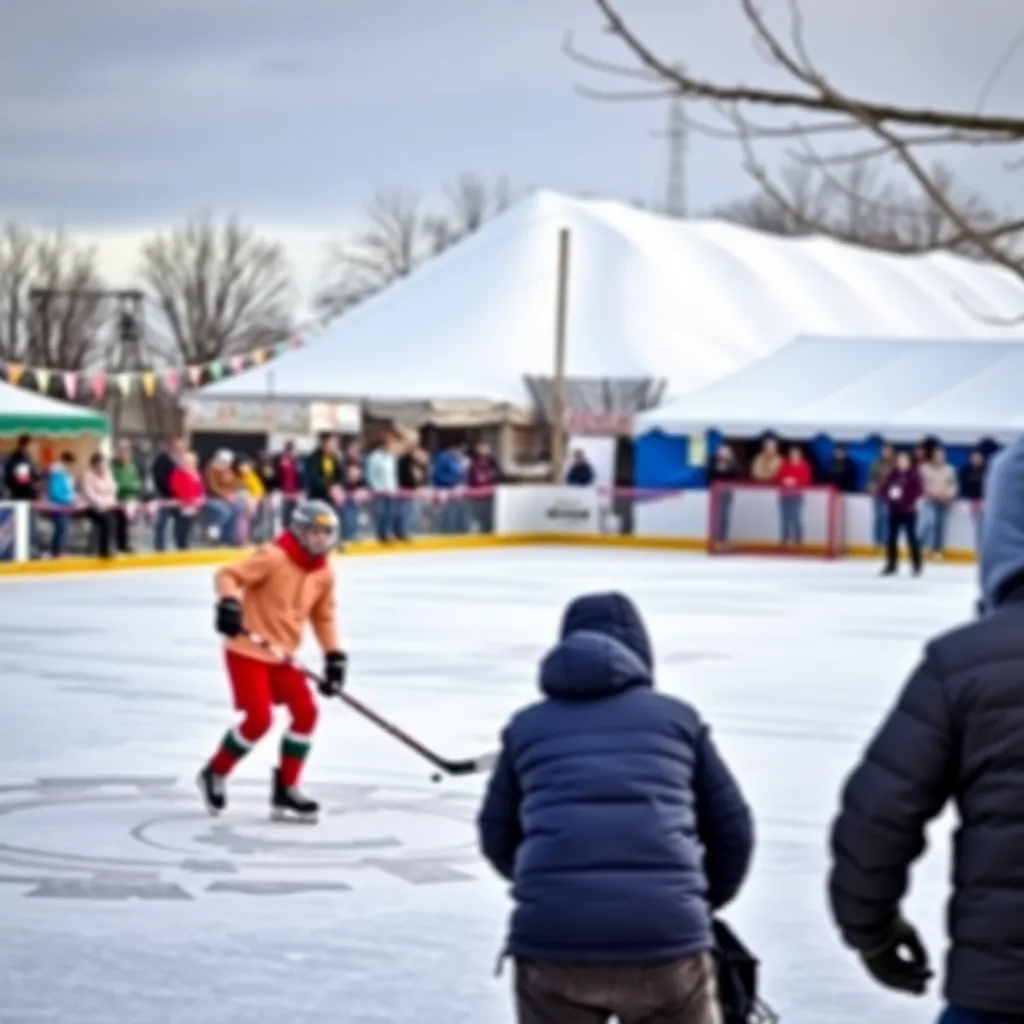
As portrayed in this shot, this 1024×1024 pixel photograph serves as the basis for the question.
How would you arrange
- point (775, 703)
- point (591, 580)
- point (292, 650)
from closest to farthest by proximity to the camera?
point (292, 650) → point (775, 703) → point (591, 580)

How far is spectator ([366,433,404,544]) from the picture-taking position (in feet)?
113

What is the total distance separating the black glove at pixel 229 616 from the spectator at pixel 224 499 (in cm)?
2022

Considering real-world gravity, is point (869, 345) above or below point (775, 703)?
above

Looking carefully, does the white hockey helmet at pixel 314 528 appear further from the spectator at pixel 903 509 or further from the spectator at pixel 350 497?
the spectator at pixel 350 497

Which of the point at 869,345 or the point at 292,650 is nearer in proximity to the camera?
the point at 292,650

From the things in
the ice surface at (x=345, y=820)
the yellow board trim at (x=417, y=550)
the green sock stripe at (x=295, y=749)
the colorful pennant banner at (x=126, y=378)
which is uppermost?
the colorful pennant banner at (x=126, y=378)

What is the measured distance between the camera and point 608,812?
4.68 m

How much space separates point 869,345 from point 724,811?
117 ft

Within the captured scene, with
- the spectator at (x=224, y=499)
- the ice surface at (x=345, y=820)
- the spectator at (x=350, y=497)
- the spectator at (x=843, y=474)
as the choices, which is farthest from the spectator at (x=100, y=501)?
the spectator at (x=843, y=474)

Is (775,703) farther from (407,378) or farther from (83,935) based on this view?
(407,378)

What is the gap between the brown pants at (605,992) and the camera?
182 inches

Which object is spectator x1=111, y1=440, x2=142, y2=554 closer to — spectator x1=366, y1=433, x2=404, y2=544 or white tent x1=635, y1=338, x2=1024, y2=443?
spectator x1=366, y1=433, x2=404, y2=544

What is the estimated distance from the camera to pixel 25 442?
29328 mm

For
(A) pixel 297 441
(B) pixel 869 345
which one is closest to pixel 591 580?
(B) pixel 869 345
